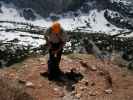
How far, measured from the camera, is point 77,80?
15.1 metres

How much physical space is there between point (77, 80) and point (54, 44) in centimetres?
178

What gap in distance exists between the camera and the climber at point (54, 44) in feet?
48.0

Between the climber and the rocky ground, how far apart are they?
403mm

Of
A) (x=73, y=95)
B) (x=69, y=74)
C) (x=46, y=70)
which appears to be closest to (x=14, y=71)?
(x=46, y=70)

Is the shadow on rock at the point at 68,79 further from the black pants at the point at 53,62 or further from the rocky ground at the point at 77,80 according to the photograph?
the black pants at the point at 53,62

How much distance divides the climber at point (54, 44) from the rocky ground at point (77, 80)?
15.9 inches

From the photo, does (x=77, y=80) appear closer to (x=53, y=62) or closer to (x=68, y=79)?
(x=68, y=79)

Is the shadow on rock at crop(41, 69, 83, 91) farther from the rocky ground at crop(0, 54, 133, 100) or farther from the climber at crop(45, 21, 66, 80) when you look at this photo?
the climber at crop(45, 21, 66, 80)

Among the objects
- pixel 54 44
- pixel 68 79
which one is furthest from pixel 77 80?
pixel 54 44

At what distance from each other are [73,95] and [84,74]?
2358 mm

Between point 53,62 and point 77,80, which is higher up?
point 53,62

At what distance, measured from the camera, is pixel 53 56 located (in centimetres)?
1503

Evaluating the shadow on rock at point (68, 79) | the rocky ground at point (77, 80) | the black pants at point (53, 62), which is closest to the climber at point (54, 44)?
the black pants at point (53, 62)

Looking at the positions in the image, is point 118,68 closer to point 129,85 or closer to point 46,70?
point 129,85
